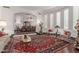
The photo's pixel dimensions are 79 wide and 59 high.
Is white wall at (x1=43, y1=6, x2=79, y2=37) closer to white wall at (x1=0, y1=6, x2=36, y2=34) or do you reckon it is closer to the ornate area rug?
the ornate area rug

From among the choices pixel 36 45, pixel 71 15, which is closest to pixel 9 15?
pixel 36 45

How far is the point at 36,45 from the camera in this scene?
2258 mm

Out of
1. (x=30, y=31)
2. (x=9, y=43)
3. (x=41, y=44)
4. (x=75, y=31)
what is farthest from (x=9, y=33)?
(x=75, y=31)

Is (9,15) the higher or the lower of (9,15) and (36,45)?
the higher

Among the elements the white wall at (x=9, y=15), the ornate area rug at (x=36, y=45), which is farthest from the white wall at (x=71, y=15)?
the white wall at (x=9, y=15)

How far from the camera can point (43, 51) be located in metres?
2.25

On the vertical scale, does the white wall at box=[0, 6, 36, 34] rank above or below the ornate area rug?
above

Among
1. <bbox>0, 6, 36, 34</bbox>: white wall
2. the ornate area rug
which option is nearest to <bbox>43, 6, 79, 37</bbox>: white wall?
the ornate area rug

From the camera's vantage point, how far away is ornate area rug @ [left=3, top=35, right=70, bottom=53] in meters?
2.24

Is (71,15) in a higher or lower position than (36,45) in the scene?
higher

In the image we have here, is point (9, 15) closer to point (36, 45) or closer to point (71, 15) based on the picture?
point (36, 45)

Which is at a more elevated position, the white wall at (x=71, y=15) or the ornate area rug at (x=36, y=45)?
the white wall at (x=71, y=15)

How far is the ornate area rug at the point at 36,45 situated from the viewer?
7.35ft

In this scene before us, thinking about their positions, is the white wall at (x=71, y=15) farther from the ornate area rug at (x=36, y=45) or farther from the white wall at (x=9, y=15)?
the white wall at (x=9, y=15)
